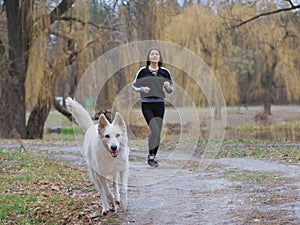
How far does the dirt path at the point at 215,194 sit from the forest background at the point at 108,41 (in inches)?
320

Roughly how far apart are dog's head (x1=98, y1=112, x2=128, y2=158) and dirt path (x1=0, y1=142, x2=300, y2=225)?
797 mm

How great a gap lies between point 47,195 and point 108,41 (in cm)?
1252

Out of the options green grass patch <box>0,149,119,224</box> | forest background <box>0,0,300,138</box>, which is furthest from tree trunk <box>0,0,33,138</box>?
green grass patch <box>0,149,119,224</box>

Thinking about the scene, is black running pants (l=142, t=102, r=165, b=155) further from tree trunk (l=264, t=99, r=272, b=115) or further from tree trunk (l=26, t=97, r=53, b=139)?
tree trunk (l=264, t=99, r=272, b=115)

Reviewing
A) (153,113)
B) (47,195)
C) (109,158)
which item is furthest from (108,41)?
(109,158)

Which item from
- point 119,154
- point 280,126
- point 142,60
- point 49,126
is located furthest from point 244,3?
point 119,154

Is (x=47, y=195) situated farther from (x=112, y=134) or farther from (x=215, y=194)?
(x=215, y=194)

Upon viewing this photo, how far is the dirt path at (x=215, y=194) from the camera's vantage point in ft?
17.1

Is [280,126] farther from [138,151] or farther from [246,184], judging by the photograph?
[246,184]

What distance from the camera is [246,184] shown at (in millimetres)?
7055

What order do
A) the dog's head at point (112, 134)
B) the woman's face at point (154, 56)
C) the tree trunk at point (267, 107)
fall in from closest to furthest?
the dog's head at point (112, 134)
the woman's face at point (154, 56)
the tree trunk at point (267, 107)

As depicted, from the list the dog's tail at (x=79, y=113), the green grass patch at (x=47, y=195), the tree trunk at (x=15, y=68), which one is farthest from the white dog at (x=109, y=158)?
the tree trunk at (x=15, y=68)

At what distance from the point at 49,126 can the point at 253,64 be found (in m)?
14.1

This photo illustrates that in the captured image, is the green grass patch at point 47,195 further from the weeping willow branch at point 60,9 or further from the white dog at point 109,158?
the weeping willow branch at point 60,9
